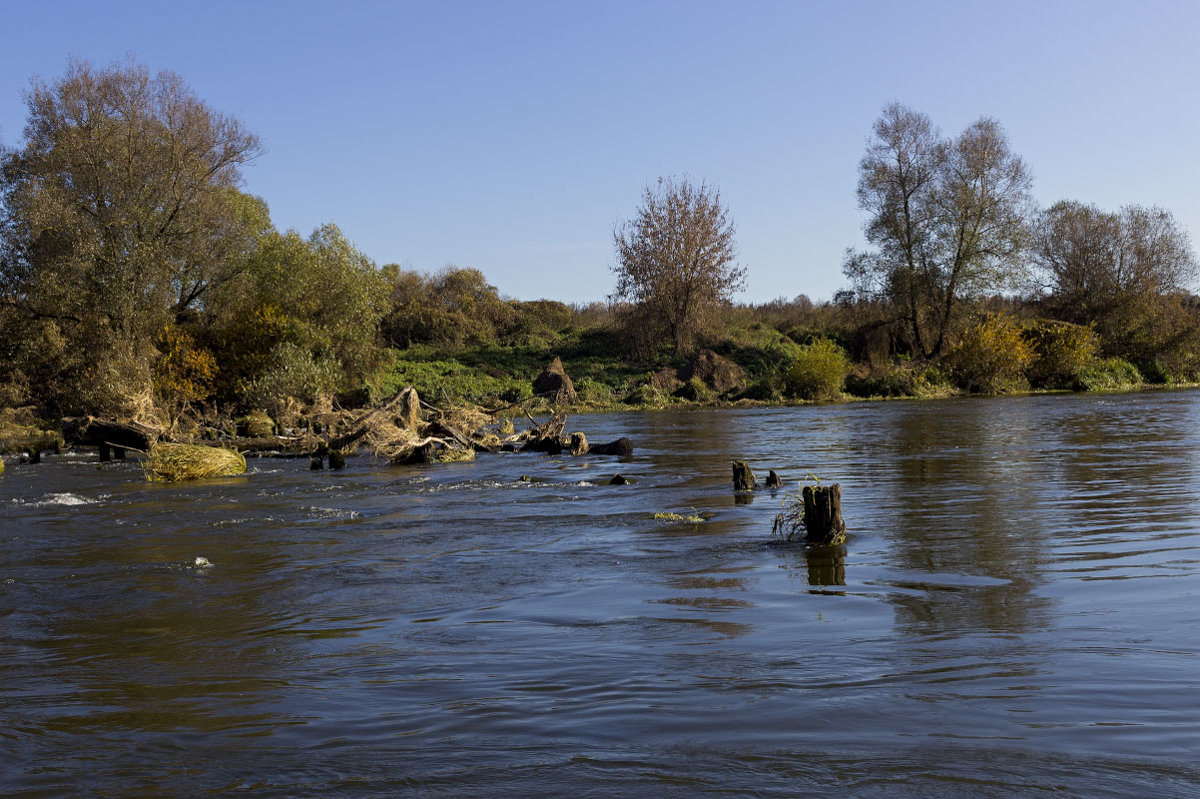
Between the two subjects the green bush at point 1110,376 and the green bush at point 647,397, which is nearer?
the green bush at point 647,397

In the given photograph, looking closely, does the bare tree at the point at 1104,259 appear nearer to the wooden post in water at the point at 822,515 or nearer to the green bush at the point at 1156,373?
the green bush at the point at 1156,373

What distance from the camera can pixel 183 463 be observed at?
17859 millimetres

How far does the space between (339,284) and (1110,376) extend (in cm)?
3536

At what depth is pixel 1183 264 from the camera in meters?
51.9

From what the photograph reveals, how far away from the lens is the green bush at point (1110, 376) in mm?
44906

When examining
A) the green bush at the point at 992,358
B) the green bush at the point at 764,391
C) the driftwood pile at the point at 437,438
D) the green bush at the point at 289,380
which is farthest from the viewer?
the green bush at the point at 992,358

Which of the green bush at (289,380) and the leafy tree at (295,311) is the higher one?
the leafy tree at (295,311)

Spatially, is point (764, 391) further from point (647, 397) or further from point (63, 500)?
point (63, 500)

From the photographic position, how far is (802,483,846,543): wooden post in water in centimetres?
925

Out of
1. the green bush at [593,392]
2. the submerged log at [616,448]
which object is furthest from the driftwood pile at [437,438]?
the green bush at [593,392]

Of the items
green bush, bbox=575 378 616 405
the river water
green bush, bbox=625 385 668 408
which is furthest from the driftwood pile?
green bush, bbox=625 385 668 408

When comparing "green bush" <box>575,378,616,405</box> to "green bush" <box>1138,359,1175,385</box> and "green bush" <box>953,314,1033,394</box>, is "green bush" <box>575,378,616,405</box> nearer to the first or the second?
"green bush" <box>953,314,1033,394</box>

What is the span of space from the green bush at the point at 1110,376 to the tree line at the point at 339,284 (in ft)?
4.33

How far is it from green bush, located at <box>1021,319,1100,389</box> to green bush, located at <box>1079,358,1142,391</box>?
32 cm
